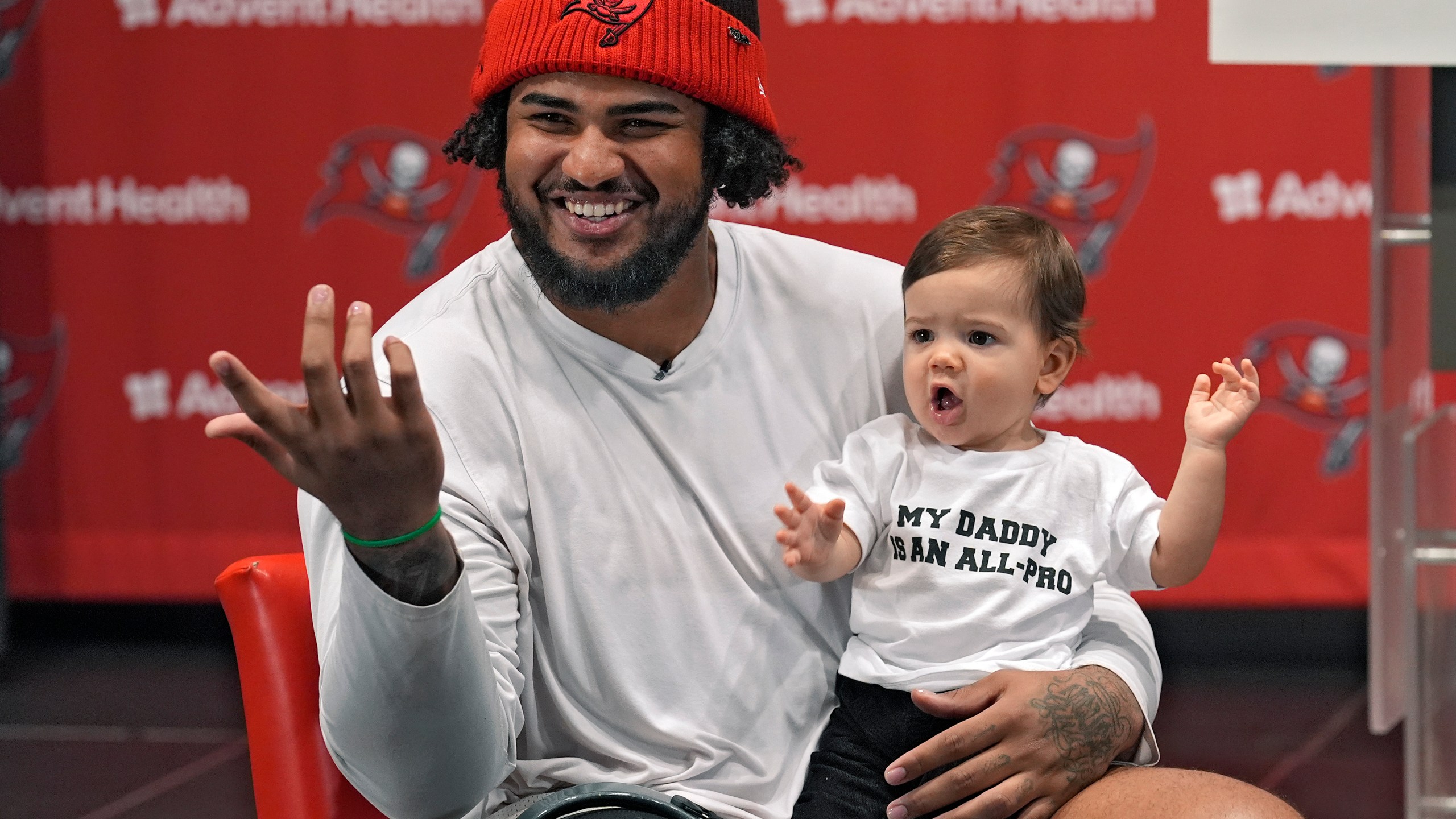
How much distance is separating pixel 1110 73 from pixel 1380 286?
6.09 ft

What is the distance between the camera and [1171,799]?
5.62 feet

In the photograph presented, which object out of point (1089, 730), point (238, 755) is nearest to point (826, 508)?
point (1089, 730)

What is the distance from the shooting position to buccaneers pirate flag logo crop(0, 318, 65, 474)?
469cm

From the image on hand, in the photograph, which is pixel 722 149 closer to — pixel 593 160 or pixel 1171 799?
pixel 593 160

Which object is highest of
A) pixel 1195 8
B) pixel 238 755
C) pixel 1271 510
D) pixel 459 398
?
pixel 1195 8

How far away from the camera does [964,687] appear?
1.83 meters

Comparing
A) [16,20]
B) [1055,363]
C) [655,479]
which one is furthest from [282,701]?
[16,20]

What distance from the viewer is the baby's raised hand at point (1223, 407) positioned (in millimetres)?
1785

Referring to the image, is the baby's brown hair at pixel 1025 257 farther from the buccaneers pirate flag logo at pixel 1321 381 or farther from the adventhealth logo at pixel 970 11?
the buccaneers pirate flag logo at pixel 1321 381

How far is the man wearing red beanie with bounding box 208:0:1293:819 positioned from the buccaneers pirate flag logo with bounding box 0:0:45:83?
3.21m

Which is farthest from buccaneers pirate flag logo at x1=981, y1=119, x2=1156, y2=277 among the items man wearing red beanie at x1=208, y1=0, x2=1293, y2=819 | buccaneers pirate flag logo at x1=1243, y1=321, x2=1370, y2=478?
man wearing red beanie at x1=208, y1=0, x2=1293, y2=819

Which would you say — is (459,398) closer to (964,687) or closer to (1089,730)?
(964,687)

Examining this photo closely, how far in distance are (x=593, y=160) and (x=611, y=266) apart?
0.46 ft

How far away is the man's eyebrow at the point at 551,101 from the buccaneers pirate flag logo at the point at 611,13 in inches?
3.6
